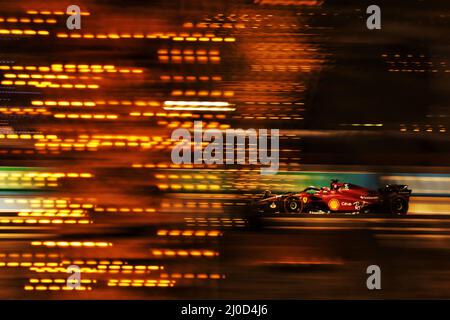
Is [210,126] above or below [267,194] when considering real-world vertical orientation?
above

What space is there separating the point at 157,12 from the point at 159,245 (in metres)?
1.09

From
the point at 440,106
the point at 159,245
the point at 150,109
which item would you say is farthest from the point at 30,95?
the point at 440,106

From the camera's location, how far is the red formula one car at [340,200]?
89.6 inches

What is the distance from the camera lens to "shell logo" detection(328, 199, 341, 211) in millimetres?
2277

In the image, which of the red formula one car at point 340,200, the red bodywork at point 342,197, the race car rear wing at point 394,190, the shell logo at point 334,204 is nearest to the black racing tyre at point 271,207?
the red formula one car at point 340,200

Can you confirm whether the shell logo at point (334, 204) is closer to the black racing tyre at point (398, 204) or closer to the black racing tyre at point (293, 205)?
the black racing tyre at point (293, 205)

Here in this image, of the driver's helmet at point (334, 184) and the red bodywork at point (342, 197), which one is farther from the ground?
the driver's helmet at point (334, 184)

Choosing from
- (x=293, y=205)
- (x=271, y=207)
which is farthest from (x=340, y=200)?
(x=271, y=207)

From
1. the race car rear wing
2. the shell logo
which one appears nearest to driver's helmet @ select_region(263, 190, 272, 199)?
the shell logo

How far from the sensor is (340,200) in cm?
228

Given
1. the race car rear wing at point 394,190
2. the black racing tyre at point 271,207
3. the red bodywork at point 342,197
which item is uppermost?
the race car rear wing at point 394,190

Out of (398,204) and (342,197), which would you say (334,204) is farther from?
(398,204)

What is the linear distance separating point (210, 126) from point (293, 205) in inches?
20.7

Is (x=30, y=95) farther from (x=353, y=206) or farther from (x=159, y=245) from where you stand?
(x=353, y=206)
